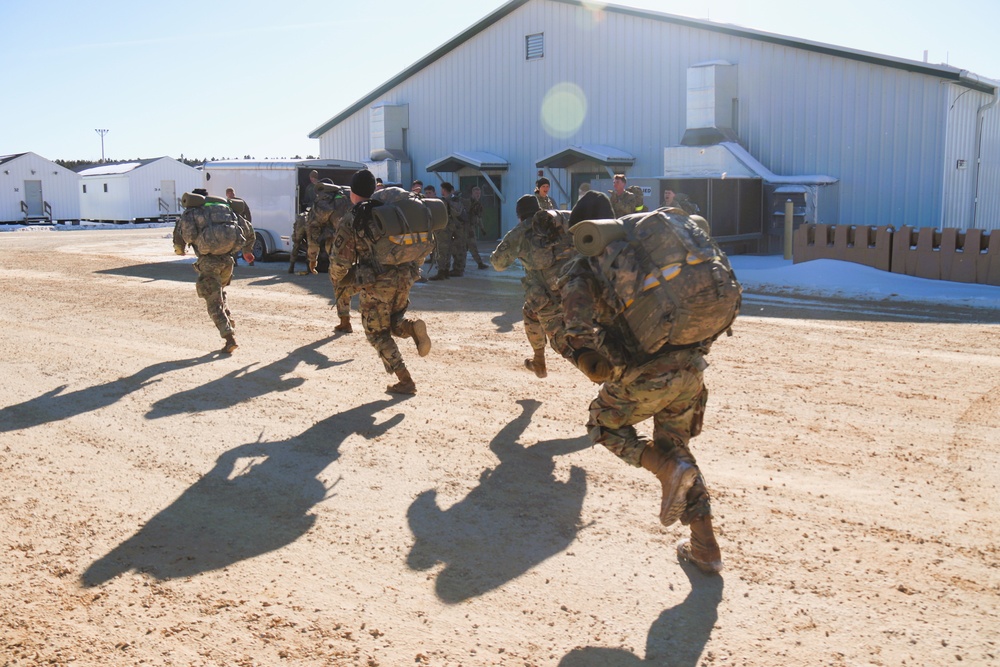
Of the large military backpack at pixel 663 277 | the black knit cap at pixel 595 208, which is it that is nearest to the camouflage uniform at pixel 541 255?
the black knit cap at pixel 595 208

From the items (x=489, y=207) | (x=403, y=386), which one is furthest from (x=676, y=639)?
(x=489, y=207)

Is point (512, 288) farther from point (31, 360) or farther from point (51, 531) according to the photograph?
point (51, 531)

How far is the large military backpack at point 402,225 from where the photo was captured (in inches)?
276

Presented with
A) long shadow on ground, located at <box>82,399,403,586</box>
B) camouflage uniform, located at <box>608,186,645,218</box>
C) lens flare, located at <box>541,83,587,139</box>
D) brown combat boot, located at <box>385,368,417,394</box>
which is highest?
lens flare, located at <box>541,83,587,139</box>

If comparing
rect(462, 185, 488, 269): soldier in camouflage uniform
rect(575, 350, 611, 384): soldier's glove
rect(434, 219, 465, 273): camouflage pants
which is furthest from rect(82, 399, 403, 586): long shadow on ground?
rect(462, 185, 488, 269): soldier in camouflage uniform

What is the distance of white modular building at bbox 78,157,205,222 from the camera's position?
42906 millimetres

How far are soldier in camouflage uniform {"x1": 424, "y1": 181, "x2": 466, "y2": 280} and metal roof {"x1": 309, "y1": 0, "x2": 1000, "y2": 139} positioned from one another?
8210 mm

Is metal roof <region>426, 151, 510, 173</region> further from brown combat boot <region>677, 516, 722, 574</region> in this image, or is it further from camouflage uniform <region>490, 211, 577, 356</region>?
brown combat boot <region>677, 516, 722, 574</region>

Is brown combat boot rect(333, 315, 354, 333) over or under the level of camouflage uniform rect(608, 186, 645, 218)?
under

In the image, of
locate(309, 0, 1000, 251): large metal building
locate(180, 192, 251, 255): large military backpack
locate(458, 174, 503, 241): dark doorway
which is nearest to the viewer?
locate(180, 192, 251, 255): large military backpack

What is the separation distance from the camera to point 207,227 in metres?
9.21

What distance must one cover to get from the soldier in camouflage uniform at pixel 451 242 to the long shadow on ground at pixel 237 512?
975 centimetres

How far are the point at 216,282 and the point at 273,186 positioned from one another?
36.4 feet

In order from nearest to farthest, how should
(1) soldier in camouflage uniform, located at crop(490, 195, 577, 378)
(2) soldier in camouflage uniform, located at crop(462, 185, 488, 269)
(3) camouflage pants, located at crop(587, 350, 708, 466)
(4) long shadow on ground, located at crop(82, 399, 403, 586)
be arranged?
1. (3) camouflage pants, located at crop(587, 350, 708, 466)
2. (4) long shadow on ground, located at crop(82, 399, 403, 586)
3. (1) soldier in camouflage uniform, located at crop(490, 195, 577, 378)
4. (2) soldier in camouflage uniform, located at crop(462, 185, 488, 269)
